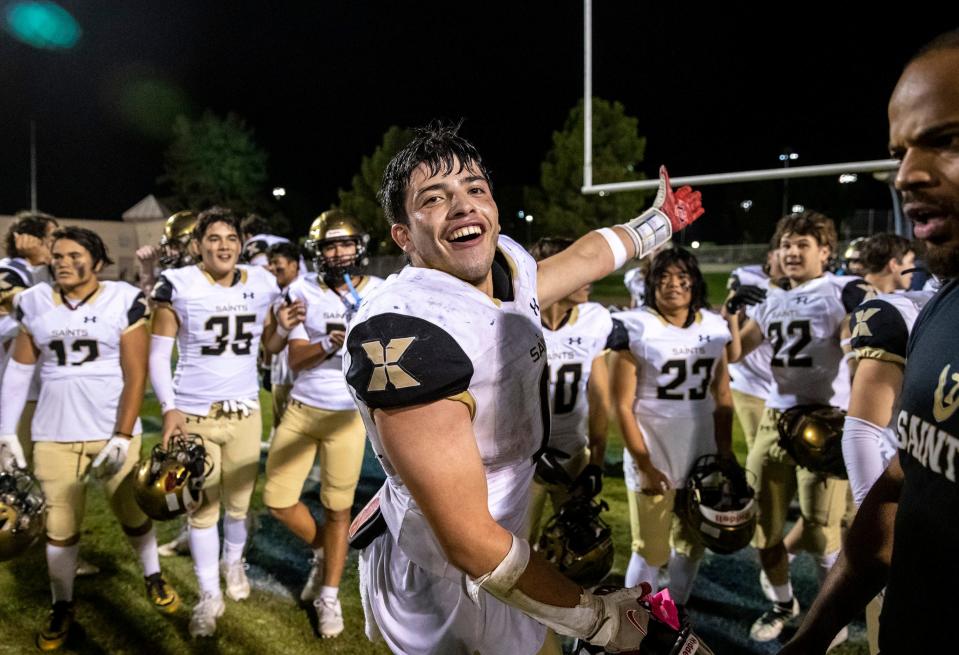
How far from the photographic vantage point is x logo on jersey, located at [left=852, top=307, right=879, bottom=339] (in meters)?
2.32

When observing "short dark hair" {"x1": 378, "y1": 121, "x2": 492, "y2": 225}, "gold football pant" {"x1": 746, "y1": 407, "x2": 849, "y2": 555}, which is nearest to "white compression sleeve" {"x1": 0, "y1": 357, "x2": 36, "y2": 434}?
"short dark hair" {"x1": 378, "y1": 121, "x2": 492, "y2": 225}

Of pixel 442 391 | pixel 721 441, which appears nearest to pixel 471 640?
pixel 442 391

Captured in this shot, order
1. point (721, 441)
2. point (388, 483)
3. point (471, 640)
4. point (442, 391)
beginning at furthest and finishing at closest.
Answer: point (721, 441)
point (388, 483)
point (471, 640)
point (442, 391)

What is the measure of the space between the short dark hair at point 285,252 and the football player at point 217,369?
189cm

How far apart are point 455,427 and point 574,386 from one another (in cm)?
249

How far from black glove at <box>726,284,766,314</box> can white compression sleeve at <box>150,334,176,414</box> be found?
3.80 metres

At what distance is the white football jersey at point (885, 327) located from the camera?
225 cm

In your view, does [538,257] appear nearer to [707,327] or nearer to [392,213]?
[707,327]

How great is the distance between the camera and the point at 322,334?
4.14 meters

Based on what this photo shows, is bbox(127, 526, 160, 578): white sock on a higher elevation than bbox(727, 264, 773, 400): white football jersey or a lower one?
lower

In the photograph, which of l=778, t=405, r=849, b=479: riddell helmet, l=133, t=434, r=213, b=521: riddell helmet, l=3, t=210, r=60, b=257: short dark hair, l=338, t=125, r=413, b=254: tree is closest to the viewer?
l=778, t=405, r=849, b=479: riddell helmet

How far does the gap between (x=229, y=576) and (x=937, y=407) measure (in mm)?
4027

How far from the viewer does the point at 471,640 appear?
1.77m

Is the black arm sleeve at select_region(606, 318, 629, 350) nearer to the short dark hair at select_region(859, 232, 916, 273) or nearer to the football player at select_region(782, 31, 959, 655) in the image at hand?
the short dark hair at select_region(859, 232, 916, 273)
